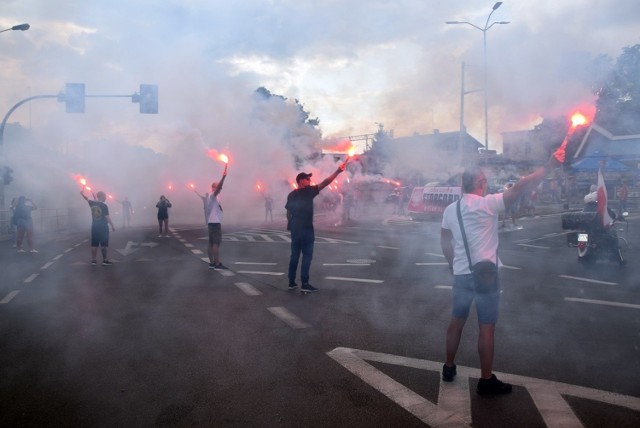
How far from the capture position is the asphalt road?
3.66 m

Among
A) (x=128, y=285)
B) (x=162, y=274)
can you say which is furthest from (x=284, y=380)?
(x=162, y=274)

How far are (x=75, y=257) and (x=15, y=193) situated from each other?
1653cm

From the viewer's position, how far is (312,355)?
16.1 feet

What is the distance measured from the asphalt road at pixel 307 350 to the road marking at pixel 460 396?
13 mm

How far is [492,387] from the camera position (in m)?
3.91

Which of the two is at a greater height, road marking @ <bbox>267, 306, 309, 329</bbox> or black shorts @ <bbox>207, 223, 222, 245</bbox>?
black shorts @ <bbox>207, 223, 222, 245</bbox>

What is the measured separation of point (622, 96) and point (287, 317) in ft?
19.9

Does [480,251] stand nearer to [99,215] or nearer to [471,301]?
[471,301]

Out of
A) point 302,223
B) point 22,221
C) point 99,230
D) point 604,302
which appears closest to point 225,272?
point 302,223

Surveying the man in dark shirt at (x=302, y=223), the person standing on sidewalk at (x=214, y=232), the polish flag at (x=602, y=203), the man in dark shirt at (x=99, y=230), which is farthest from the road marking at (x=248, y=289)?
the polish flag at (x=602, y=203)

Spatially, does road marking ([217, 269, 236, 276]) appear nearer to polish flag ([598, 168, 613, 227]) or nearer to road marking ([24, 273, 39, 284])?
road marking ([24, 273, 39, 284])

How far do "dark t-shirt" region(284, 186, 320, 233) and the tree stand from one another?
423cm

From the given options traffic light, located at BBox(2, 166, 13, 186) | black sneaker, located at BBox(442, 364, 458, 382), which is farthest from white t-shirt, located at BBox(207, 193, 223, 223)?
traffic light, located at BBox(2, 166, 13, 186)

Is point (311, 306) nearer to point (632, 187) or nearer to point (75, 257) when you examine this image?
point (75, 257)
